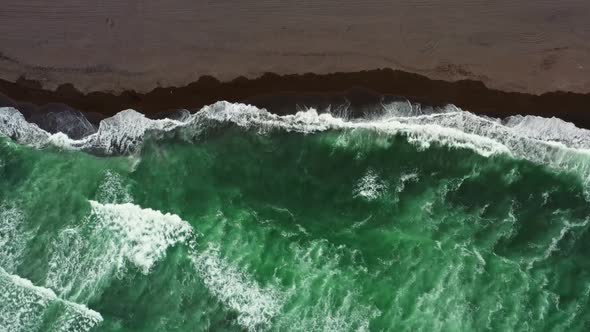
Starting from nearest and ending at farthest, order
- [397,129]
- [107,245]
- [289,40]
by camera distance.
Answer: [397,129], [107,245], [289,40]

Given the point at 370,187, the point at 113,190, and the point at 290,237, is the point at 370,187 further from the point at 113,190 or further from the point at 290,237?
the point at 113,190

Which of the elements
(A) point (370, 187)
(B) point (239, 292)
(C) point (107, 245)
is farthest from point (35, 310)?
(A) point (370, 187)

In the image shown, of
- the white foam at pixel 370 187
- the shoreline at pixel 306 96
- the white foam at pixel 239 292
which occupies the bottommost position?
the white foam at pixel 239 292

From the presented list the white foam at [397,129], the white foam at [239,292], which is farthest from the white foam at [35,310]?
the white foam at [397,129]

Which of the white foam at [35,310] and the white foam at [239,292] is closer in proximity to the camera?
the white foam at [239,292]

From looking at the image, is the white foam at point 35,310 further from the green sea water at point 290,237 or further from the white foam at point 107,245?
the white foam at point 107,245

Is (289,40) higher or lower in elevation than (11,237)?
higher
